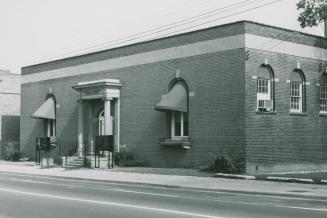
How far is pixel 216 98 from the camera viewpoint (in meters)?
25.6

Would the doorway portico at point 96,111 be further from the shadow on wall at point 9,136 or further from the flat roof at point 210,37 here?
the shadow on wall at point 9,136

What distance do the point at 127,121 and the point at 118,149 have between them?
1.79 metres

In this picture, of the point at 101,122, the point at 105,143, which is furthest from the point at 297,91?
the point at 101,122

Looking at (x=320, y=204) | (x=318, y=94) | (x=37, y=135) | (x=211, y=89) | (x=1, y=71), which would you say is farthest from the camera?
(x=1, y=71)

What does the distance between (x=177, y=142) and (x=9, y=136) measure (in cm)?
2254

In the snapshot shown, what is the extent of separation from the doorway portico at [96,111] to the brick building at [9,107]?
12.0m

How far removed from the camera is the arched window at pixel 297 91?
27016 mm

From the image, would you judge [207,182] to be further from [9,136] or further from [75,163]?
[9,136]

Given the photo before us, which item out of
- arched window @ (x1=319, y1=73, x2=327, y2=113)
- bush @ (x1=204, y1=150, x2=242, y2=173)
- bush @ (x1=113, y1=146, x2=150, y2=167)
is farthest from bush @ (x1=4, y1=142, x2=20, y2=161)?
arched window @ (x1=319, y1=73, x2=327, y2=113)

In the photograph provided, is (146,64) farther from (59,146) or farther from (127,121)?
(59,146)

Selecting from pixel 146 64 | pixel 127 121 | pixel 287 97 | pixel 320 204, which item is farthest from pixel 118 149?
pixel 320 204

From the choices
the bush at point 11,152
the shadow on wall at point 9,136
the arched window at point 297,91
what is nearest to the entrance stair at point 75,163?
the bush at point 11,152

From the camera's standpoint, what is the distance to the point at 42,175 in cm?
2556

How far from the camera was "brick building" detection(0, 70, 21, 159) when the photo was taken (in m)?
44.3
